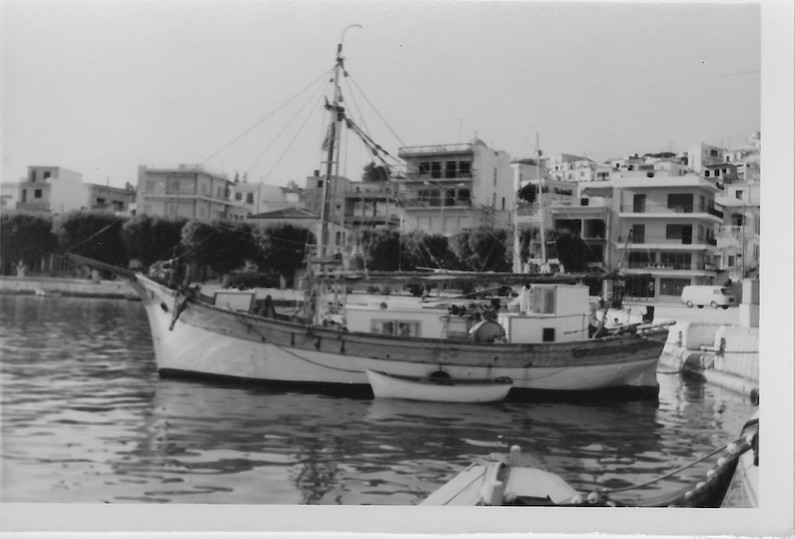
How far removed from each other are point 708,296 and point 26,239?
7450mm

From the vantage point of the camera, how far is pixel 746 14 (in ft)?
21.8

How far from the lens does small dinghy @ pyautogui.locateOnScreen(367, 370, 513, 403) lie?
9086mm

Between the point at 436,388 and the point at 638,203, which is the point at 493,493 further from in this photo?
the point at 638,203

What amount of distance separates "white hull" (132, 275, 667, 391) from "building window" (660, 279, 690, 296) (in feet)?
4.60

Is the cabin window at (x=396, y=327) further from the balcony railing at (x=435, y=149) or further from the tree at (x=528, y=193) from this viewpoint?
the balcony railing at (x=435, y=149)

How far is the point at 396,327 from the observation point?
9805mm

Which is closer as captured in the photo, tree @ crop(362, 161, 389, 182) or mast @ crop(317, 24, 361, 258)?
mast @ crop(317, 24, 361, 258)

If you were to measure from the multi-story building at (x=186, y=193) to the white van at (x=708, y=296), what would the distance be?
5.21 m

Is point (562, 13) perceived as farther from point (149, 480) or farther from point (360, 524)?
point (149, 480)

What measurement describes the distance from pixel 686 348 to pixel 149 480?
717 cm

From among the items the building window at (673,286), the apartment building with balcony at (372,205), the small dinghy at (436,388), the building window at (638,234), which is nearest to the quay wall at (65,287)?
the apartment building with balcony at (372,205)

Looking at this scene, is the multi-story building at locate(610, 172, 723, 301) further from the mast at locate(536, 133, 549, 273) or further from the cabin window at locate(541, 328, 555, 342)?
the cabin window at locate(541, 328, 555, 342)

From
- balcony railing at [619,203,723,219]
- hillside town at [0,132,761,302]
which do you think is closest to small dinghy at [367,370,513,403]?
hillside town at [0,132,761,302]

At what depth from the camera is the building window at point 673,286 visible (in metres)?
7.96
